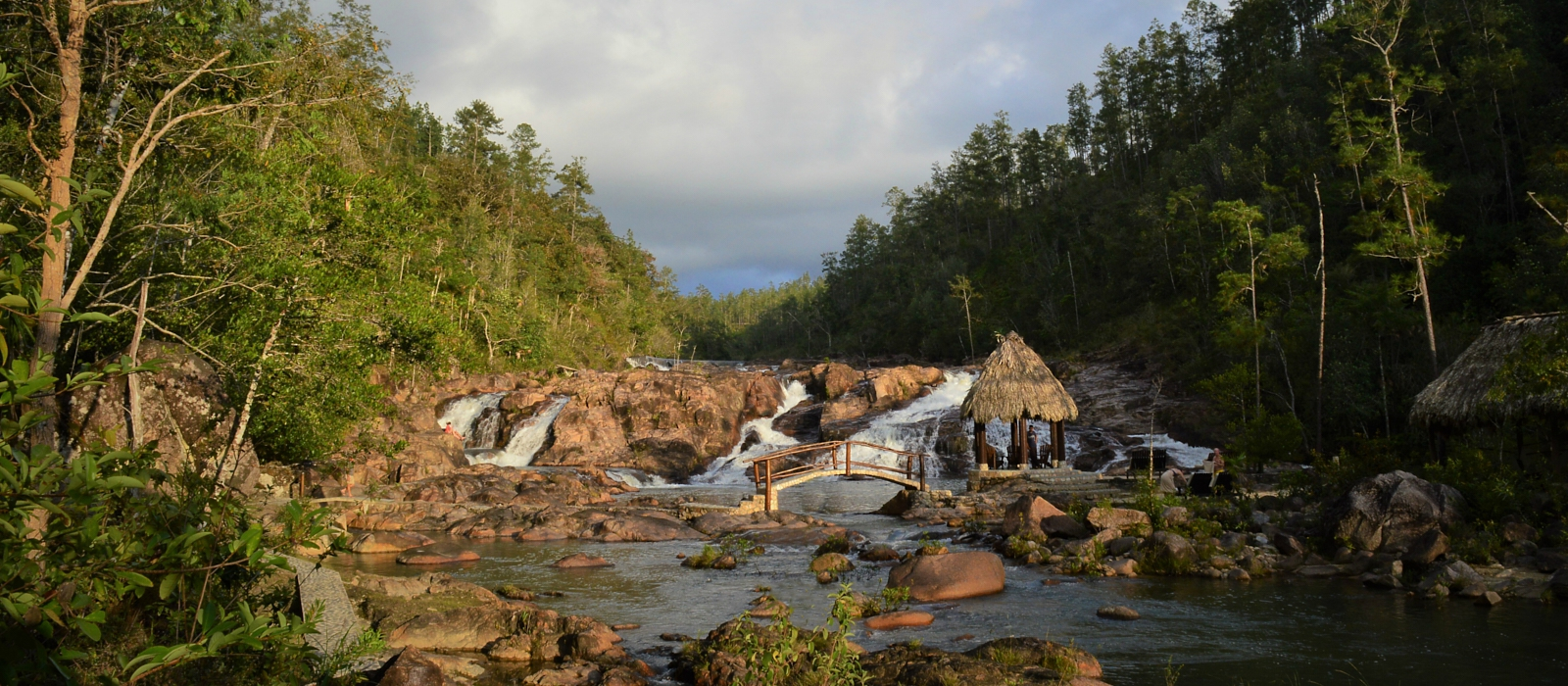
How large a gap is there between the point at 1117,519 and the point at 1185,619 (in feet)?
15.5

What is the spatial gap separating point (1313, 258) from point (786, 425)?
21.5 metres

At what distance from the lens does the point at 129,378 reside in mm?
13406

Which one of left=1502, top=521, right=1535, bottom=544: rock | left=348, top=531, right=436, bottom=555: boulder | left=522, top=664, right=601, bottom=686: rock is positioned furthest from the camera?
left=348, top=531, right=436, bottom=555: boulder

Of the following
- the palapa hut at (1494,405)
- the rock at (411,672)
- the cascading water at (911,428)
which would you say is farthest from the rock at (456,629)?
the cascading water at (911,428)

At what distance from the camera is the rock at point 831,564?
539 inches

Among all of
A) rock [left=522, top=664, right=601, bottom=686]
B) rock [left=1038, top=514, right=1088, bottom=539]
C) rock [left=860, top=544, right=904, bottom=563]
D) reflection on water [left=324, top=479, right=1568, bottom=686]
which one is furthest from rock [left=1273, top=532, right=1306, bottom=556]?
rock [left=522, top=664, right=601, bottom=686]

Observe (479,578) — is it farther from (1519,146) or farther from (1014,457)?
(1519,146)

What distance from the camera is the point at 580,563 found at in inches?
589

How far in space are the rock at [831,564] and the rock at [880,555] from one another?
59cm

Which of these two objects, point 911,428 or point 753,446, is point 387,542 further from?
point 911,428

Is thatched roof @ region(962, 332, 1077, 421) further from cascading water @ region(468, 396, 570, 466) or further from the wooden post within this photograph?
cascading water @ region(468, 396, 570, 466)

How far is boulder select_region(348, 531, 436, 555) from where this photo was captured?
1599cm

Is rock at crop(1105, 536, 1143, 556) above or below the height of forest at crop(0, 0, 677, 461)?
below

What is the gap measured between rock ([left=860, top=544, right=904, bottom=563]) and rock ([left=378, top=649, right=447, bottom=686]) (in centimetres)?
866
